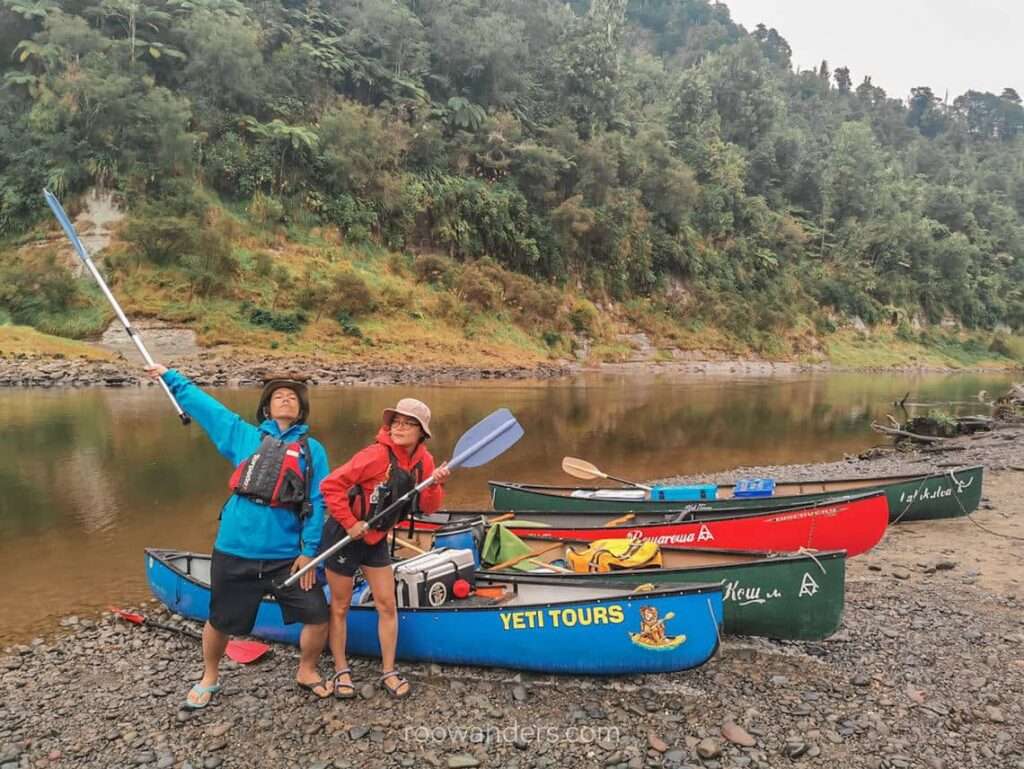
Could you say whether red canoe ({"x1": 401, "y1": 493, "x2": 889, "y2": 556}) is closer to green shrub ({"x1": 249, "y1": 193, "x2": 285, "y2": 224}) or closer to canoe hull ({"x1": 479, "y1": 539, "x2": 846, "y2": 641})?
canoe hull ({"x1": 479, "y1": 539, "x2": 846, "y2": 641})

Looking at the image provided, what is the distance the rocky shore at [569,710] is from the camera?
4.04m

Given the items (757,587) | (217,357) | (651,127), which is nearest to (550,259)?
(651,127)

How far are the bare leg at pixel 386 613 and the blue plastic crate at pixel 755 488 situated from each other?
20.9 ft

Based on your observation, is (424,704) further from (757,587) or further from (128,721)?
(757,587)

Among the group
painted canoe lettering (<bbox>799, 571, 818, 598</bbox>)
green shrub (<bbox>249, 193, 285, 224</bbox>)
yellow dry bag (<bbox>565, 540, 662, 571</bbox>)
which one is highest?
green shrub (<bbox>249, 193, 285, 224</bbox>)

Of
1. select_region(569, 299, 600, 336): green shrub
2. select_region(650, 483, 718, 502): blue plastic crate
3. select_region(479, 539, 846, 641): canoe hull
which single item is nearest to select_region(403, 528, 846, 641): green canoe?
select_region(479, 539, 846, 641): canoe hull

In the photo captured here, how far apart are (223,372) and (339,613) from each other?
25.7 m

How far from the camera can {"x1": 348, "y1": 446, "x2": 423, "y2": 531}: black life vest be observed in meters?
4.25

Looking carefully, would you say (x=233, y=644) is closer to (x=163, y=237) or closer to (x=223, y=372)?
(x=223, y=372)

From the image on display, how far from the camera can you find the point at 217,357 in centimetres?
2873

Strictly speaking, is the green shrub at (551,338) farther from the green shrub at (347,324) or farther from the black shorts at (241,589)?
the black shorts at (241,589)

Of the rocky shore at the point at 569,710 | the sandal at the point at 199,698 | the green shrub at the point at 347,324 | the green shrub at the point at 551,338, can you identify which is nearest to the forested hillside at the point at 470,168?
the green shrub at the point at 347,324

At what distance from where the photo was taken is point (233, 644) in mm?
5512

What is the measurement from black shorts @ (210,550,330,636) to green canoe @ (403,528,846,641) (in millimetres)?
2367
